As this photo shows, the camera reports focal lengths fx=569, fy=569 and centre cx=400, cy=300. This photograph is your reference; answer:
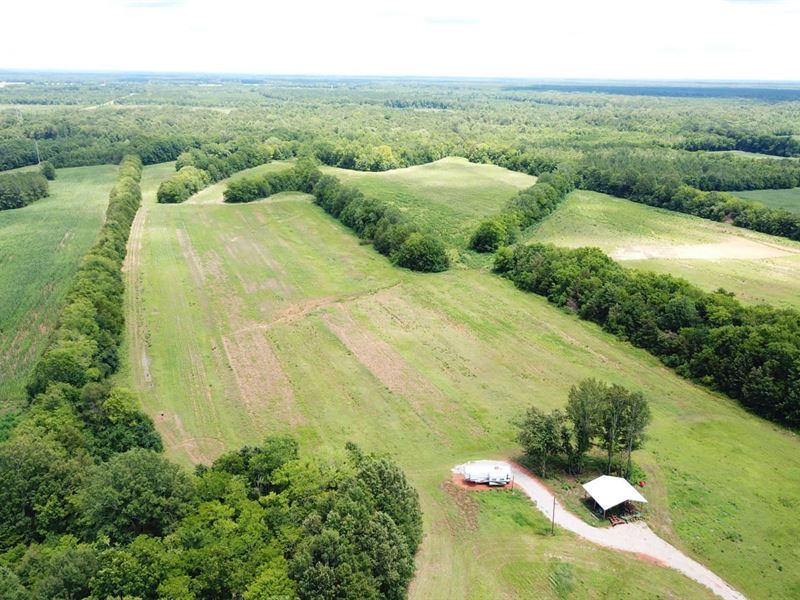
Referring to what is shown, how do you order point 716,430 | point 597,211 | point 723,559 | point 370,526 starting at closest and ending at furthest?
point 370,526
point 723,559
point 716,430
point 597,211


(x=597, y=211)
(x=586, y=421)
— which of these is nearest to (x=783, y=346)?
(x=586, y=421)

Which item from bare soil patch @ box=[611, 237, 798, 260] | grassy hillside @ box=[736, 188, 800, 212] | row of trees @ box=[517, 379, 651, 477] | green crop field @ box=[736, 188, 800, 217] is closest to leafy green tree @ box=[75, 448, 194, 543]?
row of trees @ box=[517, 379, 651, 477]

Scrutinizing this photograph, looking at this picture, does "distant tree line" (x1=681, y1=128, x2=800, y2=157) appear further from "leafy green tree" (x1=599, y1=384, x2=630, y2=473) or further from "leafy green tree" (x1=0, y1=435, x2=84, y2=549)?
"leafy green tree" (x1=0, y1=435, x2=84, y2=549)

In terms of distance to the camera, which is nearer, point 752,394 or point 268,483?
point 268,483

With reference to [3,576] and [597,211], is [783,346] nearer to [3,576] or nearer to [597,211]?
[3,576]

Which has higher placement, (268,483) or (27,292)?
(268,483)

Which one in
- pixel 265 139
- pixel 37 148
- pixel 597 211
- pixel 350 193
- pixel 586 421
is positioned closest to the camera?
pixel 586 421

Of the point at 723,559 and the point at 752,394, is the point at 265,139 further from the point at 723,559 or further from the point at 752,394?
the point at 723,559
